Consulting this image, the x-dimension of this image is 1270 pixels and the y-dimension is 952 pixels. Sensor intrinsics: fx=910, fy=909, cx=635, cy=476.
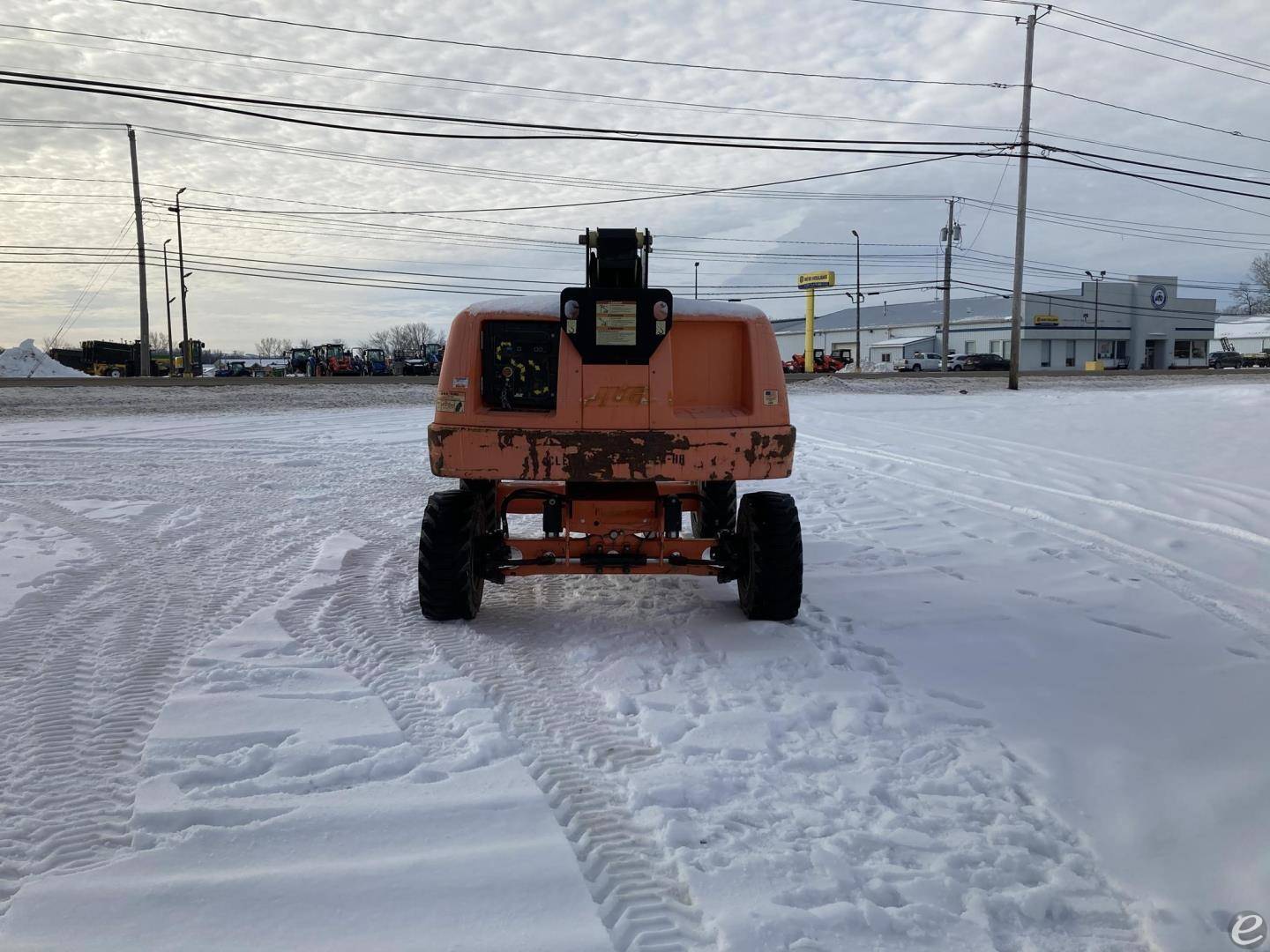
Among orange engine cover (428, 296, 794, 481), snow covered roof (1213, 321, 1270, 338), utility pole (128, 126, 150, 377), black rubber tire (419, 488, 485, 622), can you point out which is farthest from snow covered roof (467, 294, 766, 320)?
snow covered roof (1213, 321, 1270, 338)

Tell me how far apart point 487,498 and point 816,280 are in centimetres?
7368

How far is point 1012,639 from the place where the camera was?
5023mm

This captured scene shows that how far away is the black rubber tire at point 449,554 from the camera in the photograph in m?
5.11

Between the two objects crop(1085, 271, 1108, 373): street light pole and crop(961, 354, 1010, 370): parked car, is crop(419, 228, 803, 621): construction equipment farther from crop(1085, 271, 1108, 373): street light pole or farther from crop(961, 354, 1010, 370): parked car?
crop(1085, 271, 1108, 373): street light pole

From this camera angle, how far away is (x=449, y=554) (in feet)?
16.9

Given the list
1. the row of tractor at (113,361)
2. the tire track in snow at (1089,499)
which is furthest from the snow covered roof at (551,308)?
the row of tractor at (113,361)

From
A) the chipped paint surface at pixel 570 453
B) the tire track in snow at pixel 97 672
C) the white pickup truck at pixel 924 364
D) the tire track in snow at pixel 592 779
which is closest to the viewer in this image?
the tire track in snow at pixel 592 779

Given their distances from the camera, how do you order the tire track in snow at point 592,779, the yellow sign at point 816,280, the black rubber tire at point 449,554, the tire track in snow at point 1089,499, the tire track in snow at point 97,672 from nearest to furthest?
the tire track in snow at point 592,779 → the tire track in snow at point 97,672 → the black rubber tire at point 449,554 → the tire track in snow at point 1089,499 → the yellow sign at point 816,280

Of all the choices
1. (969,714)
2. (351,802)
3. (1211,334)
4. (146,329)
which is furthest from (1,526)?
(1211,334)

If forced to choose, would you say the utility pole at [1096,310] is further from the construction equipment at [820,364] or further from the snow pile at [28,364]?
the snow pile at [28,364]

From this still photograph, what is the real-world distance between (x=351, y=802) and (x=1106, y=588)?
16.7ft

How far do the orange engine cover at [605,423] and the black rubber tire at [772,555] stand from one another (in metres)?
0.36

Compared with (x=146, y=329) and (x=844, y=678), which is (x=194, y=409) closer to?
(x=146, y=329)

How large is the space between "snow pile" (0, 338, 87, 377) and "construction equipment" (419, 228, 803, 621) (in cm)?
5235
